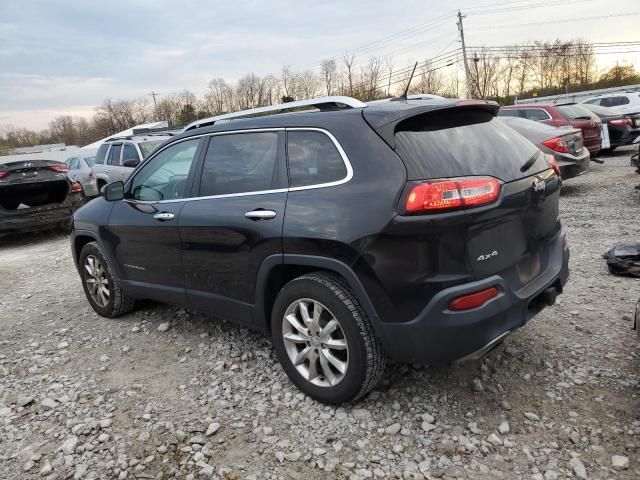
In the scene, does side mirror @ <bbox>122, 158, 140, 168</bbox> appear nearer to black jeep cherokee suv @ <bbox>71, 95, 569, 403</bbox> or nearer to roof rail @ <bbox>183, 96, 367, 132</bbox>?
roof rail @ <bbox>183, 96, 367, 132</bbox>

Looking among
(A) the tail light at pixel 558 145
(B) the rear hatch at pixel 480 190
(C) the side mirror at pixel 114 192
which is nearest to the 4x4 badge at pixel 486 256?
(B) the rear hatch at pixel 480 190

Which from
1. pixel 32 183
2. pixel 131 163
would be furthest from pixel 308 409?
pixel 131 163

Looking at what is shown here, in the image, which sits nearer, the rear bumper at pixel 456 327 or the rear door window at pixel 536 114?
the rear bumper at pixel 456 327

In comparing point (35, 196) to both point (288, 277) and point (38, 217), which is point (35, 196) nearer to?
point (38, 217)

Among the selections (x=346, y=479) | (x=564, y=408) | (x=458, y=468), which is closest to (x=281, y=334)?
(x=346, y=479)

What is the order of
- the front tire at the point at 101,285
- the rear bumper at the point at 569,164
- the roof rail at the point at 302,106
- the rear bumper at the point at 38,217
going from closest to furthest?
the roof rail at the point at 302,106
the front tire at the point at 101,285
the rear bumper at the point at 569,164
the rear bumper at the point at 38,217

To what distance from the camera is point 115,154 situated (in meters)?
12.4

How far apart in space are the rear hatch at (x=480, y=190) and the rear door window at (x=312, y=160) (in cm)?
37

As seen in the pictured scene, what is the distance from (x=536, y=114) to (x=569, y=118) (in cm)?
70

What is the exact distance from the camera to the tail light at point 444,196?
249cm

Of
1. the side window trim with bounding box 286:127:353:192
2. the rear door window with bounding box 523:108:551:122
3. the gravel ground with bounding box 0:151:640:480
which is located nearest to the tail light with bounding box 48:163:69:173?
the gravel ground with bounding box 0:151:640:480

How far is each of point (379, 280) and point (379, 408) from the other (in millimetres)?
898

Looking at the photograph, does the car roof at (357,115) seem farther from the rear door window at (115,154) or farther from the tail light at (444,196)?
the rear door window at (115,154)

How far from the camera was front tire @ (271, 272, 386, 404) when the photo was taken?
109 inches
